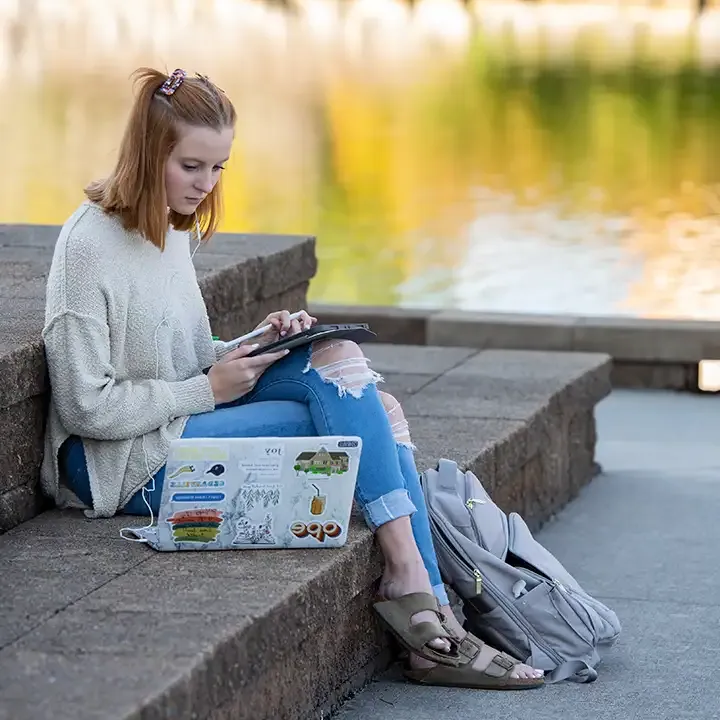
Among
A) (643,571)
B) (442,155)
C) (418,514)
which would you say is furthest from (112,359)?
(442,155)

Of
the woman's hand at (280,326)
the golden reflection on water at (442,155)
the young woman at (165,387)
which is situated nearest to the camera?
the young woman at (165,387)

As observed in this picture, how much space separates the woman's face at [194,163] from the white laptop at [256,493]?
648 mm

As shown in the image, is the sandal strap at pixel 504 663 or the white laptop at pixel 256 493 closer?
the white laptop at pixel 256 493

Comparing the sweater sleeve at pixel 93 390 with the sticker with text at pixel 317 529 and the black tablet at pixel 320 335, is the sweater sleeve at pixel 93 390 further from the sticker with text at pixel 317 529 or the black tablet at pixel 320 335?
the sticker with text at pixel 317 529

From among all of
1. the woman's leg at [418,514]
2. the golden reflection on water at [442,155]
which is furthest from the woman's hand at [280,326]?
the golden reflection on water at [442,155]

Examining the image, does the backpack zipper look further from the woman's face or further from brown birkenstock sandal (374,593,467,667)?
the woman's face

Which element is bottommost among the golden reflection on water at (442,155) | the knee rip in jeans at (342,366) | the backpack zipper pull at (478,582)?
the golden reflection on water at (442,155)

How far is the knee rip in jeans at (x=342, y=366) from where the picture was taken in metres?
4.10

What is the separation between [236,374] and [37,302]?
919mm

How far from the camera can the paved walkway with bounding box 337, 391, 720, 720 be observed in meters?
4.09

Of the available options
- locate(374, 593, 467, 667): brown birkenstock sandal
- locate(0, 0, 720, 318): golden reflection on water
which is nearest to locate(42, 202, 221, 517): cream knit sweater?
locate(374, 593, 467, 667): brown birkenstock sandal

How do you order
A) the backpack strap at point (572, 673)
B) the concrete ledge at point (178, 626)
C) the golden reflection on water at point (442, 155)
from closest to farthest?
the concrete ledge at point (178, 626) → the backpack strap at point (572, 673) → the golden reflection on water at point (442, 155)

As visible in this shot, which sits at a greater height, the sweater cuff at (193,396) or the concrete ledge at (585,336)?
the sweater cuff at (193,396)

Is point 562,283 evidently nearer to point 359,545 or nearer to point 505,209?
point 505,209
